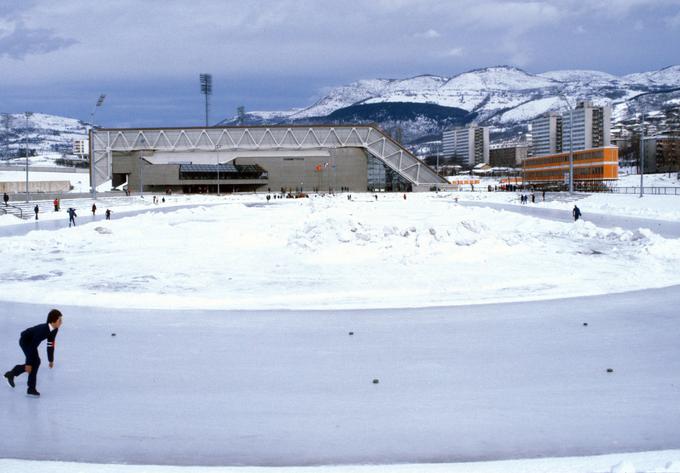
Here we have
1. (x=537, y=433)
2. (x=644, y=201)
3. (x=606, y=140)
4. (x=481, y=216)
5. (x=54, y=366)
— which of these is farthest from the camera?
(x=606, y=140)

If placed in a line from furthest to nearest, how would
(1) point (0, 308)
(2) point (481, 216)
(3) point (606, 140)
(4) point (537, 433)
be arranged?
(3) point (606, 140) → (2) point (481, 216) → (1) point (0, 308) → (4) point (537, 433)

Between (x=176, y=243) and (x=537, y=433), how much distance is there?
19.9 meters

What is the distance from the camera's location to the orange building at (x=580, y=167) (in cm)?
7244

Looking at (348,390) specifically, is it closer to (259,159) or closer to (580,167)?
(580,167)

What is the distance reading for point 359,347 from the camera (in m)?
9.58

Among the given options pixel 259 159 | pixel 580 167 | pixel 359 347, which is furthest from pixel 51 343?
pixel 259 159

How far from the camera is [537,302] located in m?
13.2

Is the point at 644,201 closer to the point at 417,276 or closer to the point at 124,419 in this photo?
the point at 417,276

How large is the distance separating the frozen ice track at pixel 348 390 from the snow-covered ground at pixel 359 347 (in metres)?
0.03

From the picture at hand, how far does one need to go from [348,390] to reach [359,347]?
2068mm

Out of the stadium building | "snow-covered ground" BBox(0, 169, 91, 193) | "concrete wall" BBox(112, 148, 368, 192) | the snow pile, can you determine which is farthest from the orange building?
"snow-covered ground" BBox(0, 169, 91, 193)

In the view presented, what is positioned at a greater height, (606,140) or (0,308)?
(606,140)

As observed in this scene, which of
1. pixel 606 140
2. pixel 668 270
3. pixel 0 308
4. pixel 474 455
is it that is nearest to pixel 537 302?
pixel 668 270

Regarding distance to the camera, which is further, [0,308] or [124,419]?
[0,308]
